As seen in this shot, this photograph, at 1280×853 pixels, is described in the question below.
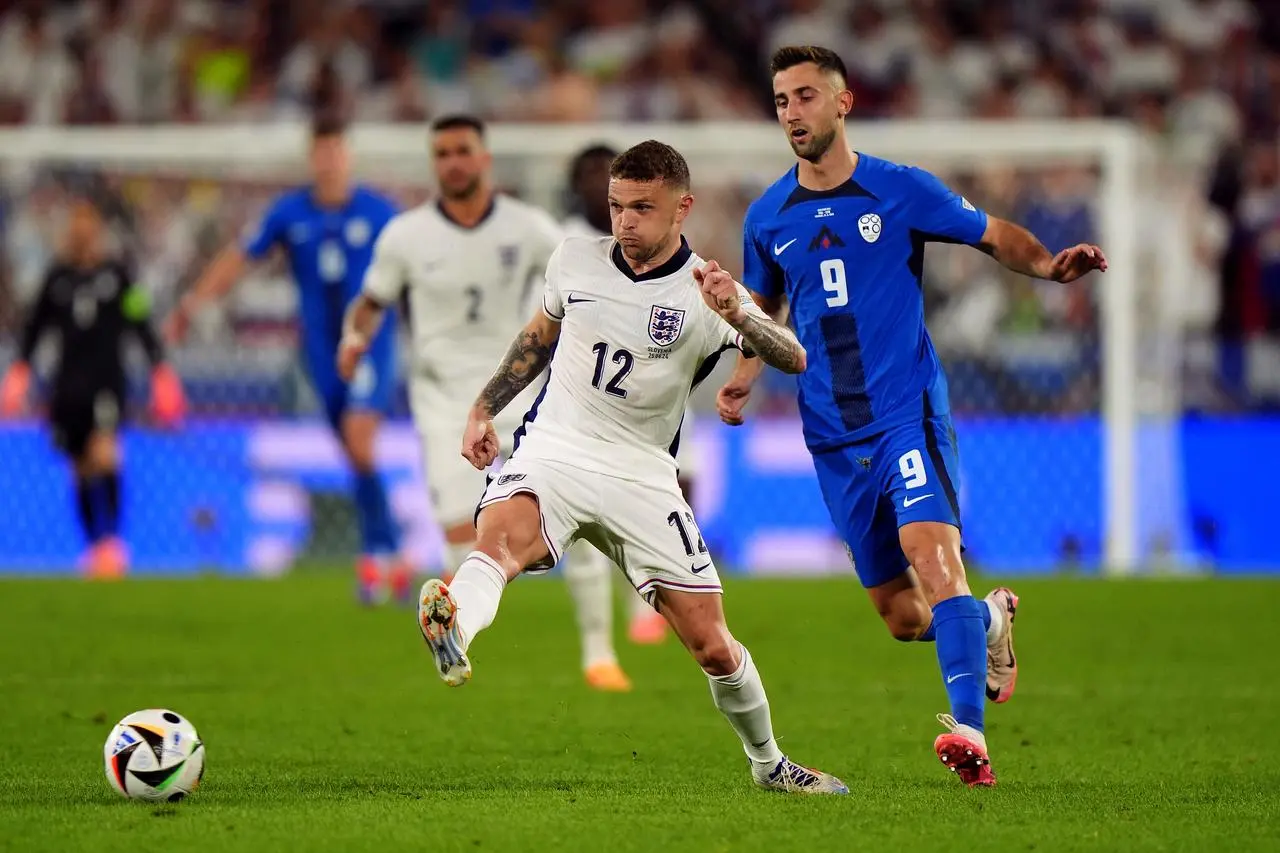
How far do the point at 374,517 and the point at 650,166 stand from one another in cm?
805

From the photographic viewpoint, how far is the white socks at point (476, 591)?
5863 mm

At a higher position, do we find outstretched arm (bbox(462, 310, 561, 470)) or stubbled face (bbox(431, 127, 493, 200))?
stubbled face (bbox(431, 127, 493, 200))

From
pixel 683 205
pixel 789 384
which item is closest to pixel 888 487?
pixel 683 205

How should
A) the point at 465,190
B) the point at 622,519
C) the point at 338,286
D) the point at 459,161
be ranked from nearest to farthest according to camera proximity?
the point at 622,519
the point at 459,161
the point at 465,190
the point at 338,286

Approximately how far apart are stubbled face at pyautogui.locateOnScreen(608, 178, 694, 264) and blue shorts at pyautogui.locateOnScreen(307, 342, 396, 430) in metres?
7.46

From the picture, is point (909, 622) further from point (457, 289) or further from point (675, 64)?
point (675, 64)

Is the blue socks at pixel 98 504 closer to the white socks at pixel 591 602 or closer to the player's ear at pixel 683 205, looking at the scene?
the white socks at pixel 591 602

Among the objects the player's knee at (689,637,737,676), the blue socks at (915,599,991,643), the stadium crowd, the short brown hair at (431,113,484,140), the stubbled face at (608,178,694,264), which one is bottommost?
the player's knee at (689,637,737,676)

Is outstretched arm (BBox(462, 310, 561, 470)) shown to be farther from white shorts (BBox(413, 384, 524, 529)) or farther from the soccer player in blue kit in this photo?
white shorts (BBox(413, 384, 524, 529))

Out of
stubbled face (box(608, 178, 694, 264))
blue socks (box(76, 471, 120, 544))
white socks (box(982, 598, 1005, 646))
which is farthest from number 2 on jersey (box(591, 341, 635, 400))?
blue socks (box(76, 471, 120, 544))

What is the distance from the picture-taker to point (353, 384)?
13609mm

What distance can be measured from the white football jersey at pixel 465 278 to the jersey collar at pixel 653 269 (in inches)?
145

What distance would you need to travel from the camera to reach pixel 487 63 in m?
21.3

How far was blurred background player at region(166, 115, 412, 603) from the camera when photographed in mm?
13672
